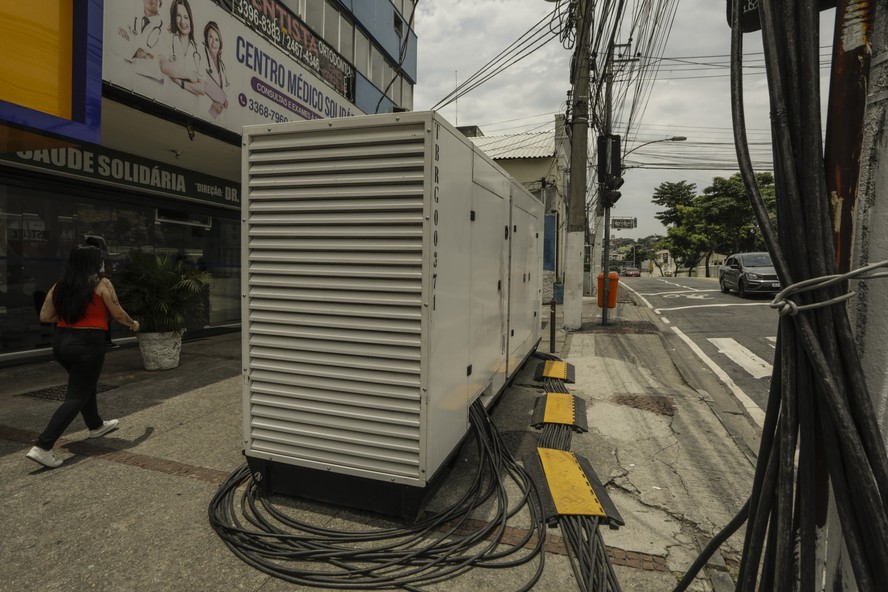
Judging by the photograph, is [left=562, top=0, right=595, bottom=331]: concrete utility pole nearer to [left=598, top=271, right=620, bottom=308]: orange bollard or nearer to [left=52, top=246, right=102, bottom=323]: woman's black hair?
[left=598, top=271, right=620, bottom=308]: orange bollard

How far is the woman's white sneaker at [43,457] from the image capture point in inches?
148

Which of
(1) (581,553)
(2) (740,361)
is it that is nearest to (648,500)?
(1) (581,553)

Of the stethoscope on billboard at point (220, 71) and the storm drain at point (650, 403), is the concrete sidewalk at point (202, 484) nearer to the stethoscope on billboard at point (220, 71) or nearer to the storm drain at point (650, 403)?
the storm drain at point (650, 403)

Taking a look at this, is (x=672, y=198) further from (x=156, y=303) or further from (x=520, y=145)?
(x=156, y=303)

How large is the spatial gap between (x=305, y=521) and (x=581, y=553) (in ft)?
5.74

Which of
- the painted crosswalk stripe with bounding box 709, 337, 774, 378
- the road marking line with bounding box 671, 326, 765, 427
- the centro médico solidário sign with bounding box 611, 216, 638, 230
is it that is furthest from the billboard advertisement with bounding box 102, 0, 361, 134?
the centro médico solidário sign with bounding box 611, 216, 638, 230

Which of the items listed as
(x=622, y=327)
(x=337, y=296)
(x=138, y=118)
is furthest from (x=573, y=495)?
(x=622, y=327)

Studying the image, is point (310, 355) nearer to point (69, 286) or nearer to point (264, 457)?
point (264, 457)

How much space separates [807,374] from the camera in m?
1.37

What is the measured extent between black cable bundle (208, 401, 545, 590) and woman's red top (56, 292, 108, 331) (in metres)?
1.88

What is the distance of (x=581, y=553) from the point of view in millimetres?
2793

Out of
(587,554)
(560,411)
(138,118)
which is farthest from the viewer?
(138,118)

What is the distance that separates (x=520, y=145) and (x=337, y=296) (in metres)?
19.6

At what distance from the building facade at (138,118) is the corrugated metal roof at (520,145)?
988cm
